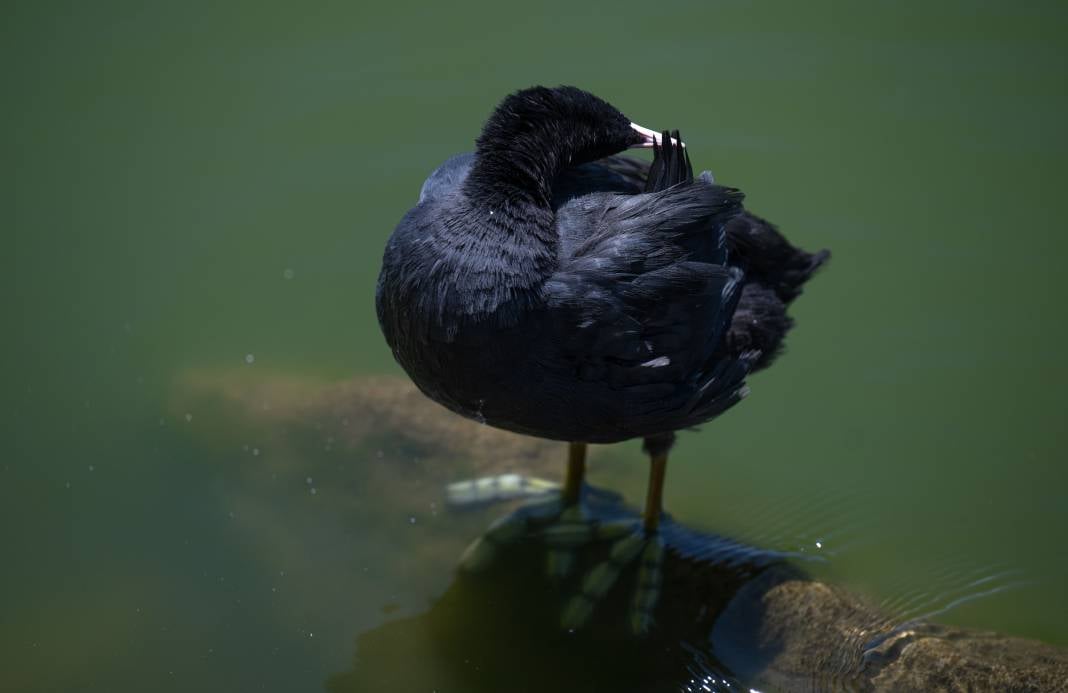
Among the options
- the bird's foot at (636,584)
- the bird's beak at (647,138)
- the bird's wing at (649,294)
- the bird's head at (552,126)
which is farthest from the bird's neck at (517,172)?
the bird's foot at (636,584)

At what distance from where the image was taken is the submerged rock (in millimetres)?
4211

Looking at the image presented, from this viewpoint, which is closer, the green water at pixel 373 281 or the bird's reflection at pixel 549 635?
the bird's reflection at pixel 549 635

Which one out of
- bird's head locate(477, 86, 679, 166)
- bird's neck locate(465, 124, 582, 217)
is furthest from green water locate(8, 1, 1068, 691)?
bird's head locate(477, 86, 679, 166)

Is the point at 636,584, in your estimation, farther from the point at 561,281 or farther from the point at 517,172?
the point at 517,172

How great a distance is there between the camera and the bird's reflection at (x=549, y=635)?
4320 millimetres

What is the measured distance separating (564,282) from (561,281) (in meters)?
0.01

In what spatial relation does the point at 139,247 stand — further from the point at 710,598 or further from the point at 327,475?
the point at 710,598

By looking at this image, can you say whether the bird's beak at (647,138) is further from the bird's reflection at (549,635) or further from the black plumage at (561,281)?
the bird's reflection at (549,635)

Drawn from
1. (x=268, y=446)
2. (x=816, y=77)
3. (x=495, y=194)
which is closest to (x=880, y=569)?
(x=495, y=194)

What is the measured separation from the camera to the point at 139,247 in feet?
20.7

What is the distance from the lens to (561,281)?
377 cm

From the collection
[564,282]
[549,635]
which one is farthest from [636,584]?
[564,282]

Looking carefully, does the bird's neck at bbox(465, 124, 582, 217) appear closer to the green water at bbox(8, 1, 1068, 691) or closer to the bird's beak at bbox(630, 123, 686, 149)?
the bird's beak at bbox(630, 123, 686, 149)

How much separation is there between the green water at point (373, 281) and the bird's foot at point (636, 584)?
0.85ft
